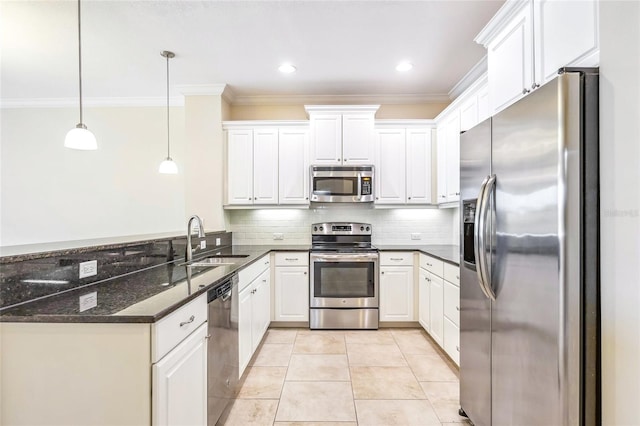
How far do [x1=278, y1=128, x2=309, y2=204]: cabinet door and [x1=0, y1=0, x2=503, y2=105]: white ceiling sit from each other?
22.2 inches

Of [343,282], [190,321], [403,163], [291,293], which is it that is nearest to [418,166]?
[403,163]

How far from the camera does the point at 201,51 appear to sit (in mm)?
2980

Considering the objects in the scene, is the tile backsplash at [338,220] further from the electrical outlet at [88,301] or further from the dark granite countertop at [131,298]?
the electrical outlet at [88,301]

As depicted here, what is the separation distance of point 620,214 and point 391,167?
2.84 meters

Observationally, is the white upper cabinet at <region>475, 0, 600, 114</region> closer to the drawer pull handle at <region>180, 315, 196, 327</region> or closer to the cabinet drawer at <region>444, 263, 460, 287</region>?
the cabinet drawer at <region>444, 263, 460, 287</region>

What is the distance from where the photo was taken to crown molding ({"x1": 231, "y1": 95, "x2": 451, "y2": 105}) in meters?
4.12

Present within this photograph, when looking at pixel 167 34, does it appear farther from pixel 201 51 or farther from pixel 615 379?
pixel 615 379

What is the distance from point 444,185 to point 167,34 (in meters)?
3.09

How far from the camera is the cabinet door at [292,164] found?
3.92 m

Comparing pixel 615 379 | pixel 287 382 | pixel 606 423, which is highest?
pixel 615 379

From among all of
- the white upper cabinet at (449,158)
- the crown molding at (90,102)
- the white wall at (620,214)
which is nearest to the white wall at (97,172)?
the crown molding at (90,102)

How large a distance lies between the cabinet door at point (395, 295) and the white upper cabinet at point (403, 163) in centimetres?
87

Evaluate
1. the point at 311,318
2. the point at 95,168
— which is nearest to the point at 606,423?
the point at 311,318

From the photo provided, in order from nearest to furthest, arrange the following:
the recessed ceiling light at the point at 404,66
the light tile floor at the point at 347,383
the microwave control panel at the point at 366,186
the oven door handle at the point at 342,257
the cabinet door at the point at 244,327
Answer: the light tile floor at the point at 347,383 → the cabinet door at the point at 244,327 → the recessed ceiling light at the point at 404,66 → the oven door handle at the point at 342,257 → the microwave control panel at the point at 366,186
